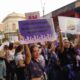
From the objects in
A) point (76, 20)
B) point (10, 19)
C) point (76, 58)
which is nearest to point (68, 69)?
point (76, 58)

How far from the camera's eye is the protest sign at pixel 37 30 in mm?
9211

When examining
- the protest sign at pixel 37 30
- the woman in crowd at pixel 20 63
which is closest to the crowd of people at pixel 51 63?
the woman in crowd at pixel 20 63

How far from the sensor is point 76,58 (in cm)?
1030

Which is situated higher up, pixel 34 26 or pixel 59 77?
pixel 34 26

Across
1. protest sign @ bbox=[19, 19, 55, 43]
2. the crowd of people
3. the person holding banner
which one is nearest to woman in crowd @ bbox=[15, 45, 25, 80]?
the crowd of people

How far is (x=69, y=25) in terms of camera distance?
1061cm

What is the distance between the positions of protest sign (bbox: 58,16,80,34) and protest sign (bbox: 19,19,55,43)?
53cm

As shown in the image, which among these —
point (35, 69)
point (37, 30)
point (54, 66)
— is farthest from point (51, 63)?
point (35, 69)

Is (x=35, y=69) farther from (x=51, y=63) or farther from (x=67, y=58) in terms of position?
(x=51, y=63)

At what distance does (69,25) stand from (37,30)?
1.31m

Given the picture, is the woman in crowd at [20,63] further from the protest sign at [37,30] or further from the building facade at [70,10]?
the building facade at [70,10]

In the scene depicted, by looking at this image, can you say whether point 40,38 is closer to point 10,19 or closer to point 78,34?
point 78,34

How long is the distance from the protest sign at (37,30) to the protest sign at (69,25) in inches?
21.0

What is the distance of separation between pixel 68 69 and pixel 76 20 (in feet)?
4.08
